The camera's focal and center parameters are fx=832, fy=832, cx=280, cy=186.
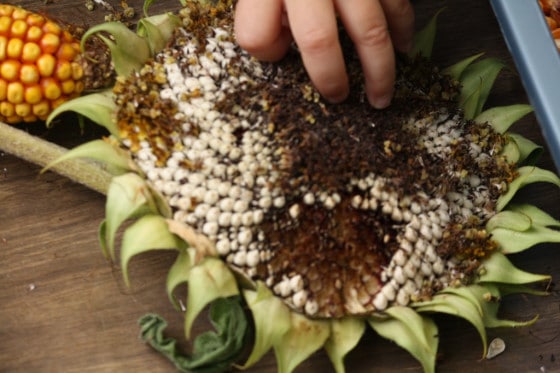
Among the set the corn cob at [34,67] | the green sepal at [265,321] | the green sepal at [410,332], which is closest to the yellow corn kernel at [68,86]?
the corn cob at [34,67]

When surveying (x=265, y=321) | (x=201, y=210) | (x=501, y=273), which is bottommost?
(x=501, y=273)

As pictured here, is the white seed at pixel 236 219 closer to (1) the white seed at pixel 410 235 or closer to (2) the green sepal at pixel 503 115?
(1) the white seed at pixel 410 235

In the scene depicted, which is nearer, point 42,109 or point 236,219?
point 236,219

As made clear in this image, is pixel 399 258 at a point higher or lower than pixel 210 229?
lower

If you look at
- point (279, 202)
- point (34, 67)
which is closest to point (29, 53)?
point (34, 67)

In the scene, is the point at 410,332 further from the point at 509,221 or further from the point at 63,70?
the point at 63,70

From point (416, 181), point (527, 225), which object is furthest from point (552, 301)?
point (416, 181)

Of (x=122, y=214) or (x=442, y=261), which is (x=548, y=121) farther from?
(x=122, y=214)

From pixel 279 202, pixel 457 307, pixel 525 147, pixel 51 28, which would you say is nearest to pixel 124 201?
pixel 279 202
